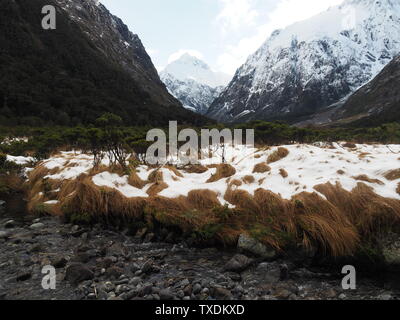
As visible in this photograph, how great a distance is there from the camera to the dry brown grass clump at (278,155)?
10.2 m

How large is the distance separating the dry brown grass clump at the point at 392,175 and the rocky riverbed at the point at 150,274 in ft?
10.3

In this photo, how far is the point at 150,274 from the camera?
5789mm

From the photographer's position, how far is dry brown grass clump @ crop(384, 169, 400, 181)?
728 centimetres

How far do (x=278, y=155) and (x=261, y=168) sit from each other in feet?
4.17

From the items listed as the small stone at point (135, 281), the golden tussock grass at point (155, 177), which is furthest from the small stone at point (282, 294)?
the golden tussock grass at point (155, 177)

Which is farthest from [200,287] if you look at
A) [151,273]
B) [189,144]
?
[189,144]

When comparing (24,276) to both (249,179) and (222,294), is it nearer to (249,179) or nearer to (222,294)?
(222,294)

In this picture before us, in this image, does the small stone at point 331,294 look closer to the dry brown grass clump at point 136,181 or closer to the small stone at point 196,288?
the small stone at point 196,288

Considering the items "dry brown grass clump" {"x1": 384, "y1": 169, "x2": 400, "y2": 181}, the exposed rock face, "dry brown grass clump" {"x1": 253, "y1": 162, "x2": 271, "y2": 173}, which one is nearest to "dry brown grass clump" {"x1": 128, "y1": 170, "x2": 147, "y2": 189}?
"dry brown grass clump" {"x1": 253, "y1": 162, "x2": 271, "y2": 173}

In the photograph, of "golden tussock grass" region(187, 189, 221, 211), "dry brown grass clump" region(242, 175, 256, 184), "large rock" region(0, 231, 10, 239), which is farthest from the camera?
"dry brown grass clump" region(242, 175, 256, 184)

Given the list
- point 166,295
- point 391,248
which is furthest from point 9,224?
point 391,248

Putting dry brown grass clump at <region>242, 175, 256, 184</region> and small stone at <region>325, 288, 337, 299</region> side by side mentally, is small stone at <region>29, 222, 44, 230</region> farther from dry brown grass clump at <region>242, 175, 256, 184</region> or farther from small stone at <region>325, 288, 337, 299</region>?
small stone at <region>325, 288, 337, 299</region>

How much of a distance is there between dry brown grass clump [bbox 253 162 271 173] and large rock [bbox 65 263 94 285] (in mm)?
6004
